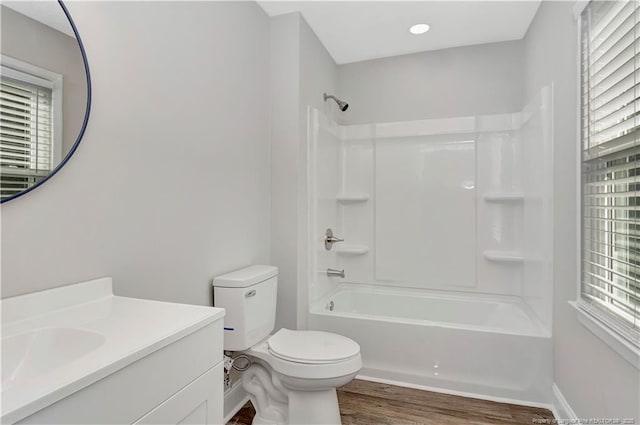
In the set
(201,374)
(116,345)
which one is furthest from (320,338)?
(116,345)

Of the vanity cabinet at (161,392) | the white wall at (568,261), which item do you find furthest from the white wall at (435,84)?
the vanity cabinet at (161,392)

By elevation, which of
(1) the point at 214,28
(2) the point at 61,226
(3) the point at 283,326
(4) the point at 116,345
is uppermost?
(1) the point at 214,28

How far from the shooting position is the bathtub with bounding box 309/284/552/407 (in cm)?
207

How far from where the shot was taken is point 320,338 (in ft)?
6.50

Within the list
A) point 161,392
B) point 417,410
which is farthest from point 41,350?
point 417,410

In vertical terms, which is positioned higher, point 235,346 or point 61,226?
point 61,226

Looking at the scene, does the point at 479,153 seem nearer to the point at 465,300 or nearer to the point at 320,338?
the point at 465,300

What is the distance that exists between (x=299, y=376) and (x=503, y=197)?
207 cm

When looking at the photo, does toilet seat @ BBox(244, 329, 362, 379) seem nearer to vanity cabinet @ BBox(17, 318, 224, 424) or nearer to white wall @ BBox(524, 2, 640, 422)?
vanity cabinet @ BBox(17, 318, 224, 424)

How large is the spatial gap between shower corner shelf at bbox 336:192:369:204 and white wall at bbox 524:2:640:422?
4.93ft

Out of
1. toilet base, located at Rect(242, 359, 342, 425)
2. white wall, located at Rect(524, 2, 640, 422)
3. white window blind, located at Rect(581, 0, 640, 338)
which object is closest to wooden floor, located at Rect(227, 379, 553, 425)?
toilet base, located at Rect(242, 359, 342, 425)

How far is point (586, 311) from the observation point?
1.54 m

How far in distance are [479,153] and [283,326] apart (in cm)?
209

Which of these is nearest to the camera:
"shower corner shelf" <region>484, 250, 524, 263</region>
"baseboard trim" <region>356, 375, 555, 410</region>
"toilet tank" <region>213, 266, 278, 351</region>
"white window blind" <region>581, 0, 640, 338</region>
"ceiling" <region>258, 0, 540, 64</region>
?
"white window blind" <region>581, 0, 640, 338</region>
